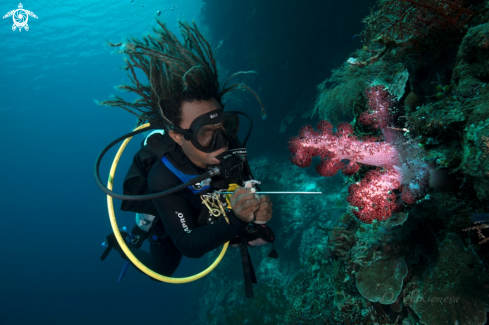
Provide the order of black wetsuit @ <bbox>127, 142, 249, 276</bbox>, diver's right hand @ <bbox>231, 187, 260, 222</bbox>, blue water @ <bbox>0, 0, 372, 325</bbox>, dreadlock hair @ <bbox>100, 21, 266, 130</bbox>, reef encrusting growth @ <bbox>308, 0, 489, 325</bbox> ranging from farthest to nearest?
blue water @ <bbox>0, 0, 372, 325</bbox>, dreadlock hair @ <bbox>100, 21, 266, 130</bbox>, black wetsuit @ <bbox>127, 142, 249, 276</bbox>, diver's right hand @ <bbox>231, 187, 260, 222</bbox>, reef encrusting growth @ <bbox>308, 0, 489, 325</bbox>

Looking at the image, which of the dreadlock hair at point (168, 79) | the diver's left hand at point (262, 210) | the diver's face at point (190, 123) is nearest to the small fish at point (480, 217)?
the diver's left hand at point (262, 210)

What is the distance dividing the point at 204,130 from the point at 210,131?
8 centimetres

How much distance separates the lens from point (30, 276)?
4053cm

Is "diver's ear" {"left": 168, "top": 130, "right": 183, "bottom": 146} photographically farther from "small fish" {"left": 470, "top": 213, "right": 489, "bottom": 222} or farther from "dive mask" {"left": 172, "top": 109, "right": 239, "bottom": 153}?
"small fish" {"left": 470, "top": 213, "right": 489, "bottom": 222}

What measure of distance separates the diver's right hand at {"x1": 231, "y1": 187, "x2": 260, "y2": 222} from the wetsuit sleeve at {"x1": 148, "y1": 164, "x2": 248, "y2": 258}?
134 millimetres

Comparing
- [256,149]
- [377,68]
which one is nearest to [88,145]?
[256,149]

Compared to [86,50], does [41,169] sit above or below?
below

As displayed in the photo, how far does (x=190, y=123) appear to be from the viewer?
8.04 feet

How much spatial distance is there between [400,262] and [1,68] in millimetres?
47152

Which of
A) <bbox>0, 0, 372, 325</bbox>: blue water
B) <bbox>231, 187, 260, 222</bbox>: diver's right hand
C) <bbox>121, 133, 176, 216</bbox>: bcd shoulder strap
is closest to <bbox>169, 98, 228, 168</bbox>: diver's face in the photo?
<bbox>121, 133, 176, 216</bbox>: bcd shoulder strap

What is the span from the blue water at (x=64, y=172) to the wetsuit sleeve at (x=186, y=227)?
10195 millimetres

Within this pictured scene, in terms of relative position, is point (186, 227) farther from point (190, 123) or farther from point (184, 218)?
point (190, 123)

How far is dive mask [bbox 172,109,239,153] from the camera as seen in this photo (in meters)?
2.42

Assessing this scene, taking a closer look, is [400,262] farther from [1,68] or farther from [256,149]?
[1,68]
